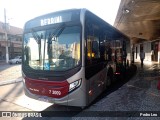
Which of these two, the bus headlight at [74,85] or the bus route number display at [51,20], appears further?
the bus route number display at [51,20]

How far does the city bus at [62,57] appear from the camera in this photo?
5.21m

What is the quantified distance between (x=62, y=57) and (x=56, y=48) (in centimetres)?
33

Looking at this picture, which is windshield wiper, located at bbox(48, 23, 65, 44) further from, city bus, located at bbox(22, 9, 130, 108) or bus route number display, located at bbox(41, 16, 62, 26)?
bus route number display, located at bbox(41, 16, 62, 26)

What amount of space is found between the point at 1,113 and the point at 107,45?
450 cm

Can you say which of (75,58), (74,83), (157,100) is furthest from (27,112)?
(157,100)

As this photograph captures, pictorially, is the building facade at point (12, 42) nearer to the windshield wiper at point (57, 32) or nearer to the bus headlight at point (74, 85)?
the windshield wiper at point (57, 32)

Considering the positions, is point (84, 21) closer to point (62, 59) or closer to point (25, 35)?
point (62, 59)

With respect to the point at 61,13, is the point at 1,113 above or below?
below

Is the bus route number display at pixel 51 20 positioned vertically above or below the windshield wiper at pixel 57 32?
above

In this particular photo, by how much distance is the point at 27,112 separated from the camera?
5789mm

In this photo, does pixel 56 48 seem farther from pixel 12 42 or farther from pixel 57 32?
pixel 12 42

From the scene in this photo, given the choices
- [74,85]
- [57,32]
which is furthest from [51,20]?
[74,85]

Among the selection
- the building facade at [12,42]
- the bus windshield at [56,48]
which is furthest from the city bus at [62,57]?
the building facade at [12,42]

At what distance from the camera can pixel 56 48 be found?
215 inches
